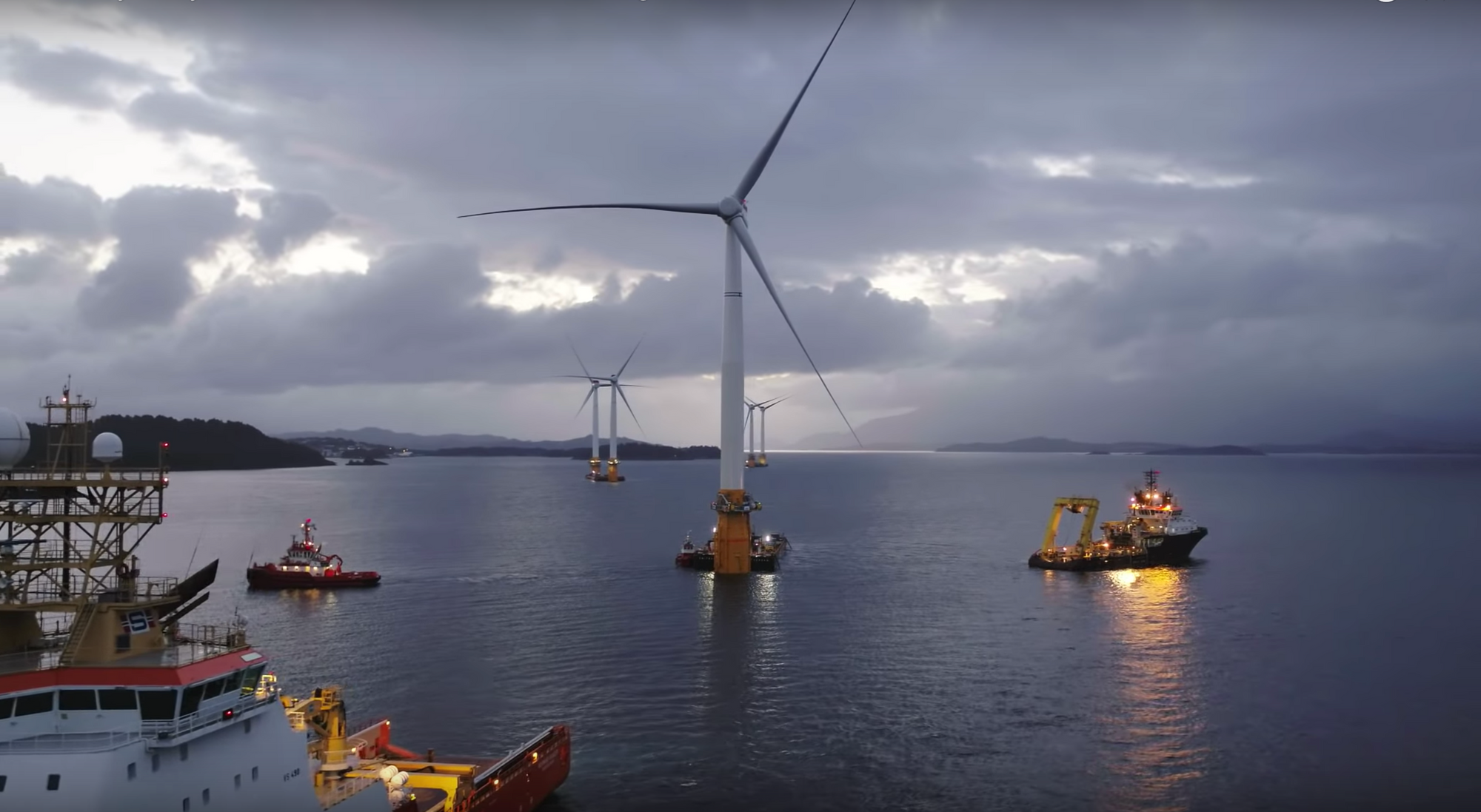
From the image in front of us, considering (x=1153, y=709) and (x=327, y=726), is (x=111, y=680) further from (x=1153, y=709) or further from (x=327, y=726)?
(x=1153, y=709)

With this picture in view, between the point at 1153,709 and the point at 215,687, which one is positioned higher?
the point at 215,687

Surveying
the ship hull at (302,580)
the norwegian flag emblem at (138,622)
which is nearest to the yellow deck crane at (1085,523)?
the ship hull at (302,580)

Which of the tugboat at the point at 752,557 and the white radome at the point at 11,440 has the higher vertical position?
the white radome at the point at 11,440

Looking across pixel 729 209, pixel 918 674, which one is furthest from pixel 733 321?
pixel 918 674

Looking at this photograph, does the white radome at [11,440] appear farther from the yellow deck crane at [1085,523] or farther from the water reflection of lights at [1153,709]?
the yellow deck crane at [1085,523]

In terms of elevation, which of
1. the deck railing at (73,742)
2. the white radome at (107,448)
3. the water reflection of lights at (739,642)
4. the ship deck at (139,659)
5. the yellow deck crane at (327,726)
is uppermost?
the white radome at (107,448)

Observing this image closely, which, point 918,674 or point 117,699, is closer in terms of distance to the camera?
point 117,699

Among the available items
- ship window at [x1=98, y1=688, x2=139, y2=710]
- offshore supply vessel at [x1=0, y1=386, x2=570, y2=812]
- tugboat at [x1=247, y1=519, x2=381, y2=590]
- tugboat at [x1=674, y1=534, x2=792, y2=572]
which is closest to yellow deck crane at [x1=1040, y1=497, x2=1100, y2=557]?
tugboat at [x1=674, y1=534, x2=792, y2=572]
